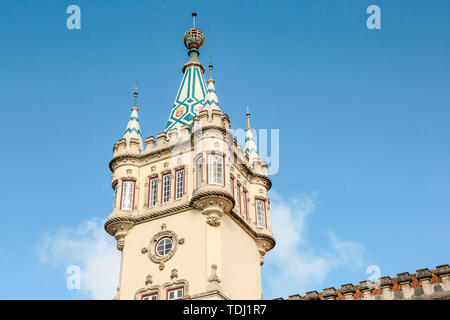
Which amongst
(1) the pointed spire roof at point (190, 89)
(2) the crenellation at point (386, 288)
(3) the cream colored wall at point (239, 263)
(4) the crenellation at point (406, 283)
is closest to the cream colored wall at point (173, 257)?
(3) the cream colored wall at point (239, 263)

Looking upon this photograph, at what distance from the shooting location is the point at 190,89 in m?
48.0

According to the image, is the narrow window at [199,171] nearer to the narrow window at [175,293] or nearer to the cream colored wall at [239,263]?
the cream colored wall at [239,263]

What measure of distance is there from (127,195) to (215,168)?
21.2ft

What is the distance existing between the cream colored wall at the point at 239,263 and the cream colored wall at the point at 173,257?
144 centimetres

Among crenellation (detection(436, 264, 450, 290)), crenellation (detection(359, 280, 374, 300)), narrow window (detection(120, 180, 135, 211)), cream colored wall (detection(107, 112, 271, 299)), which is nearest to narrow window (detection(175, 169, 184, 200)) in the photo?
cream colored wall (detection(107, 112, 271, 299))

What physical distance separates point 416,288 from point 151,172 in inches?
755

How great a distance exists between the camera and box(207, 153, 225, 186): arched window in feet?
127

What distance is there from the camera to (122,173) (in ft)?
139

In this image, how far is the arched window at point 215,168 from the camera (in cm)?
3884

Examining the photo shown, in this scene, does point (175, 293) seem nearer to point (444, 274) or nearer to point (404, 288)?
point (404, 288)

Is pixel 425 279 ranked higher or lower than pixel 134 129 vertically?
lower

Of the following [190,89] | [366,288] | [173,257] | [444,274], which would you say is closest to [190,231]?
[173,257]
